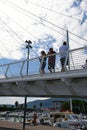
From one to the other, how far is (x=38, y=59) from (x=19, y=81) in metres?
2.36

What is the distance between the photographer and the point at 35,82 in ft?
72.8

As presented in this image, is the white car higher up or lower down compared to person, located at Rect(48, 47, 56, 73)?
lower down

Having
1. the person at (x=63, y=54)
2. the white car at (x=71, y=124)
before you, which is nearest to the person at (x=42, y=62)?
the person at (x=63, y=54)

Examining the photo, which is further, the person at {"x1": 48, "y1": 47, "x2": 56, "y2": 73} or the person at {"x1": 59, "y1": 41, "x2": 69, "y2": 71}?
the person at {"x1": 48, "y1": 47, "x2": 56, "y2": 73}

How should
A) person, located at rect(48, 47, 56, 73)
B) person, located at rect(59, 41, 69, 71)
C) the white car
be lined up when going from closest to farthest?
1. person, located at rect(59, 41, 69, 71)
2. person, located at rect(48, 47, 56, 73)
3. the white car

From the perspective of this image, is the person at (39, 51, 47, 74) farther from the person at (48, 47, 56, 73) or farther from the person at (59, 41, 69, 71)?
the person at (59, 41, 69, 71)

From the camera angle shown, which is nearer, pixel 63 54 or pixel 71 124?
pixel 63 54

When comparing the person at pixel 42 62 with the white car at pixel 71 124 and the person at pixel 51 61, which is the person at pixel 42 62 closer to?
the person at pixel 51 61

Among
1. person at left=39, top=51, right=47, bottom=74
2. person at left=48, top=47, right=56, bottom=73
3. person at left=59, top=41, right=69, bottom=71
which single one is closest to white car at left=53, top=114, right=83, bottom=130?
person at left=39, top=51, right=47, bottom=74

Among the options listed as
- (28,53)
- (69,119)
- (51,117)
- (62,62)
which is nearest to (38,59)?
(62,62)

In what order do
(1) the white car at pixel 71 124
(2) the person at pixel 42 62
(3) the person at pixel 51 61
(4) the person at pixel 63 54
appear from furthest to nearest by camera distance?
(1) the white car at pixel 71 124 → (2) the person at pixel 42 62 → (3) the person at pixel 51 61 → (4) the person at pixel 63 54

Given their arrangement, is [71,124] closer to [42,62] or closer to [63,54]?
[42,62]

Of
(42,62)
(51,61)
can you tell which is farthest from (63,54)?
(42,62)

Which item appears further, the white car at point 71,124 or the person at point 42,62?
the white car at point 71,124
